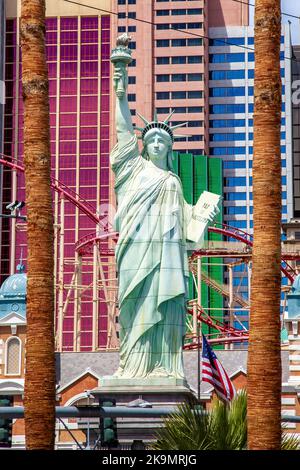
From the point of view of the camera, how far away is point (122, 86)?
33.9 m

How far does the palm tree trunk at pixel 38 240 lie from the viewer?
561 inches

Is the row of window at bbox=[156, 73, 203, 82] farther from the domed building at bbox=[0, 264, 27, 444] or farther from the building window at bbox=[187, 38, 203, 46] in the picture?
the domed building at bbox=[0, 264, 27, 444]

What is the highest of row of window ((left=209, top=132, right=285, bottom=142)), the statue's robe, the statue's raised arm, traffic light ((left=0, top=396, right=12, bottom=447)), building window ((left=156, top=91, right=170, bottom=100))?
building window ((left=156, top=91, right=170, bottom=100))

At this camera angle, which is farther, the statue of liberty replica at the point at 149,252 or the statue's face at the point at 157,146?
the statue's face at the point at 157,146

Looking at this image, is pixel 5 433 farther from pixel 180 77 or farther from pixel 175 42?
pixel 175 42

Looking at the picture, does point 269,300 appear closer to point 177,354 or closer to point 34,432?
point 34,432

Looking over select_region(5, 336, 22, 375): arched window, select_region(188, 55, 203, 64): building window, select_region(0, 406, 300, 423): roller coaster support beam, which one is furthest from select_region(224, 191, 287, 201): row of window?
select_region(0, 406, 300, 423): roller coaster support beam

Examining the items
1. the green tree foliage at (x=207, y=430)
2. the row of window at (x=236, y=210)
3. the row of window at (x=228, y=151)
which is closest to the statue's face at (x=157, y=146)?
the green tree foliage at (x=207, y=430)

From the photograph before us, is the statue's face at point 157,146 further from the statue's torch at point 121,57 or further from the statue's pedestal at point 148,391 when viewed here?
the statue's pedestal at point 148,391

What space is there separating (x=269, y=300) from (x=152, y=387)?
18.7 metres

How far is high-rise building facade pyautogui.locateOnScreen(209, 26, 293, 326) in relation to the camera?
109m

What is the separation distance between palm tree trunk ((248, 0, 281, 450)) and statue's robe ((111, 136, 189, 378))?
18710 millimetres

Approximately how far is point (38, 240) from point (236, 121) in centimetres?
9841

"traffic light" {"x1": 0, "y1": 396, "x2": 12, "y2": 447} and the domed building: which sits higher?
the domed building
